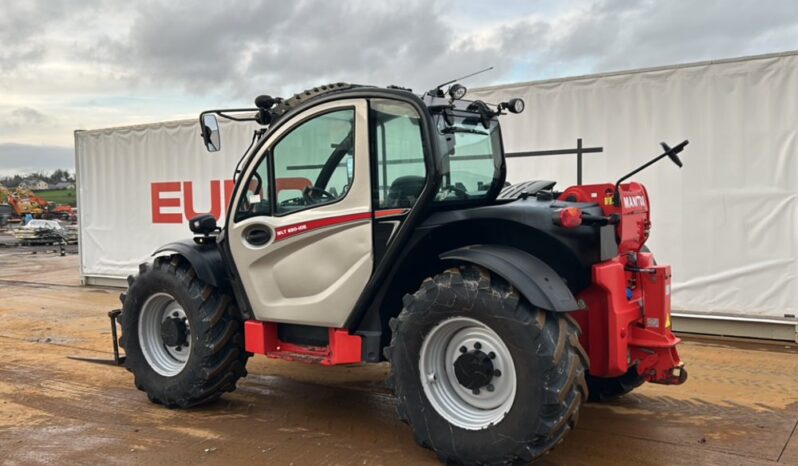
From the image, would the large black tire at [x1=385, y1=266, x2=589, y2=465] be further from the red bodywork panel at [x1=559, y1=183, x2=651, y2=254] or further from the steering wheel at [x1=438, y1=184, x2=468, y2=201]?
the red bodywork panel at [x1=559, y1=183, x2=651, y2=254]

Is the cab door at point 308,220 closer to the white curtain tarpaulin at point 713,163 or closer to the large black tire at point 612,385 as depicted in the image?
the large black tire at point 612,385

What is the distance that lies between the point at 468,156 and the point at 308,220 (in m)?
1.19

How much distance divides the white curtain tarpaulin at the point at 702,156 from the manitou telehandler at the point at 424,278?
10.6ft

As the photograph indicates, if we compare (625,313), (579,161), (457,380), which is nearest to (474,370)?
(457,380)

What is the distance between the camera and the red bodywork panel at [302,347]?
4.40m

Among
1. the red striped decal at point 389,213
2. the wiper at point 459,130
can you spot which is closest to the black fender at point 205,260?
the red striped decal at point 389,213

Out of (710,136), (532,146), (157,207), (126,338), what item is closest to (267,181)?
(126,338)

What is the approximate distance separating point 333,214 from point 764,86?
5369 millimetres

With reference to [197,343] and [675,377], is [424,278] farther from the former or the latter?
[197,343]

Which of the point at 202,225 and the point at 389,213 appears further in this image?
the point at 202,225

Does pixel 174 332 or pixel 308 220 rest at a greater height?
pixel 308 220

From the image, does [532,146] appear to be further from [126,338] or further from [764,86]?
[126,338]

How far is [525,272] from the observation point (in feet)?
12.0

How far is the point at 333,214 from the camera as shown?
4352mm
